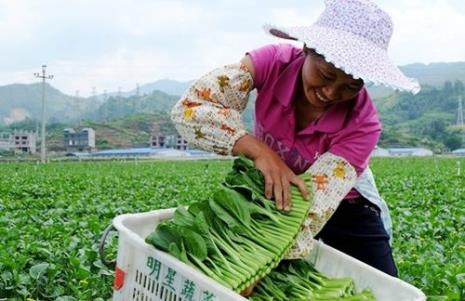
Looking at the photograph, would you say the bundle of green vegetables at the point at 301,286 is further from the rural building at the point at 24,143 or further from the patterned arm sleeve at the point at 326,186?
the rural building at the point at 24,143

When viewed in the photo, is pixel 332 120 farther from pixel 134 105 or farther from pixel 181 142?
pixel 134 105

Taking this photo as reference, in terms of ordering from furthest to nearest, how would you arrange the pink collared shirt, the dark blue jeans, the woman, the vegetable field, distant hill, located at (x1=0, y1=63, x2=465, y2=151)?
distant hill, located at (x1=0, y1=63, x2=465, y2=151)
the vegetable field
the dark blue jeans
the pink collared shirt
the woman

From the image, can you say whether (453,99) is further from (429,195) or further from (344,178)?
(344,178)

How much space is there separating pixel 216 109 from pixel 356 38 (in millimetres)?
531

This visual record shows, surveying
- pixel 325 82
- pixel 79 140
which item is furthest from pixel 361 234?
pixel 79 140

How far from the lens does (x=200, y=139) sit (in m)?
2.30

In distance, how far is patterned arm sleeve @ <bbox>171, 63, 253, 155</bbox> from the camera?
7.45 ft

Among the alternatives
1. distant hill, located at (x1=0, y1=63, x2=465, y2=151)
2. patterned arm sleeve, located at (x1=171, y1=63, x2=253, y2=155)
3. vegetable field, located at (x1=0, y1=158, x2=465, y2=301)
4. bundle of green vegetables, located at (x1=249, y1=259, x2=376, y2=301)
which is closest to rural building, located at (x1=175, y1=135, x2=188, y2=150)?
patterned arm sleeve, located at (x1=171, y1=63, x2=253, y2=155)

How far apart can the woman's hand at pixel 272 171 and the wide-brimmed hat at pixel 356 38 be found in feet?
1.27

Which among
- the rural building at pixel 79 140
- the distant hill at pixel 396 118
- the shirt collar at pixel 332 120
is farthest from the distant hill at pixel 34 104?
the shirt collar at pixel 332 120

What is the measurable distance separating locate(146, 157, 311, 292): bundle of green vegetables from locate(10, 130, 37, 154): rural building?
66.8 meters

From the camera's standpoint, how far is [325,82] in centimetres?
219

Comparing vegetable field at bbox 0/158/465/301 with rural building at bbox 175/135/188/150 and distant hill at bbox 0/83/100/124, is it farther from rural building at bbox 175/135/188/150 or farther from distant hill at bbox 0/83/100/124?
distant hill at bbox 0/83/100/124

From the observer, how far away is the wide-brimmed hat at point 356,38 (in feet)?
6.77
